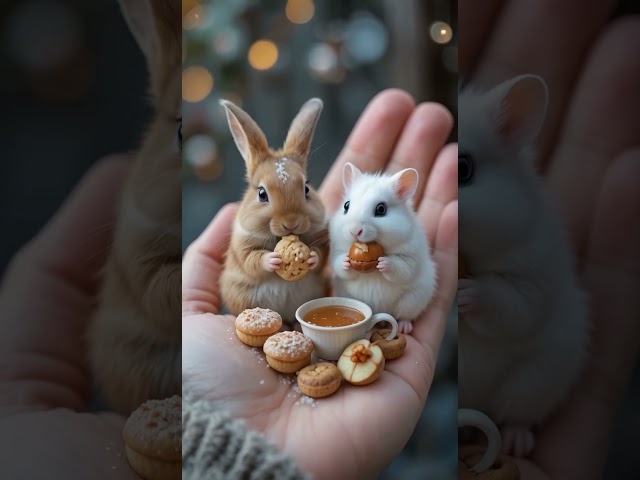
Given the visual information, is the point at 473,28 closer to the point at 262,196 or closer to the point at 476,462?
the point at 262,196

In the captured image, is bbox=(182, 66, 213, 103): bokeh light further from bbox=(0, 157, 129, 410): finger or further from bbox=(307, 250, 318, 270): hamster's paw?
bbox=(307, 250, 318, 270): hamster's paw

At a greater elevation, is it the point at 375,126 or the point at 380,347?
the point at 375,126

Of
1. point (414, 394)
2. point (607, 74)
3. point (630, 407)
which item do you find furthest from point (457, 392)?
point (607, 74)

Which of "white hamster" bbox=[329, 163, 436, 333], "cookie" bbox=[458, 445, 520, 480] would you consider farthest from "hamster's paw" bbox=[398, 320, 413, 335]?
"cookie" bbox=[458, 445, 520, 480]

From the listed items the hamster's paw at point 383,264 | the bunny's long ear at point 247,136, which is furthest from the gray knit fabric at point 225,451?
the bunny's long ear at point 247,136

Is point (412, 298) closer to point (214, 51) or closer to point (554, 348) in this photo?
point (554, 348)

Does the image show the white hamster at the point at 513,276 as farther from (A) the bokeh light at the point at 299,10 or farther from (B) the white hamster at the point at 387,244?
(A) the bokeh light at the point at 299,10
